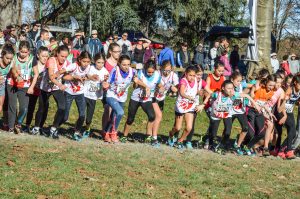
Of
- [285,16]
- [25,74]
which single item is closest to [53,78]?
[25,74]

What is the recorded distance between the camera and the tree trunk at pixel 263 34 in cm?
1969

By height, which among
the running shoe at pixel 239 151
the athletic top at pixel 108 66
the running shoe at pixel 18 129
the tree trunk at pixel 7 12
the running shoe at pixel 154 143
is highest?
the tree trunk at pixel 7 12

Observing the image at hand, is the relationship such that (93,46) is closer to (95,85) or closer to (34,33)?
(34,33)

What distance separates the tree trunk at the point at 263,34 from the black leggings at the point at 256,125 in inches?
341

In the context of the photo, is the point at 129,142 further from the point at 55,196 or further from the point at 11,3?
the point at 11,3

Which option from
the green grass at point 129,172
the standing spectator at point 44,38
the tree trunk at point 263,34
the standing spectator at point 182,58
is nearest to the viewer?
the green grass at point 129,172

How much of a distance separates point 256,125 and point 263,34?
9.37 meters

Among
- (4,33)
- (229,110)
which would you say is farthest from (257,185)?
(4,33)

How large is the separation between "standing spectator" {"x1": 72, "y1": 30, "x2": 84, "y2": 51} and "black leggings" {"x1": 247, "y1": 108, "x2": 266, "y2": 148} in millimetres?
8109

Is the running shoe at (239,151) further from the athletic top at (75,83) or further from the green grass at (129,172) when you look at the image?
the athletic top at (75,83)

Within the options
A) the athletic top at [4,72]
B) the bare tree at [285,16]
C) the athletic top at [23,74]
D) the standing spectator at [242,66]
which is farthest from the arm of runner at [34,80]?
the bare tree at [285,16]

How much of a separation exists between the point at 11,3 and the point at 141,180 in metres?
16.2

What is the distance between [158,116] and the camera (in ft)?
36.7

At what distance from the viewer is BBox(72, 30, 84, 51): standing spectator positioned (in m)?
17.9
